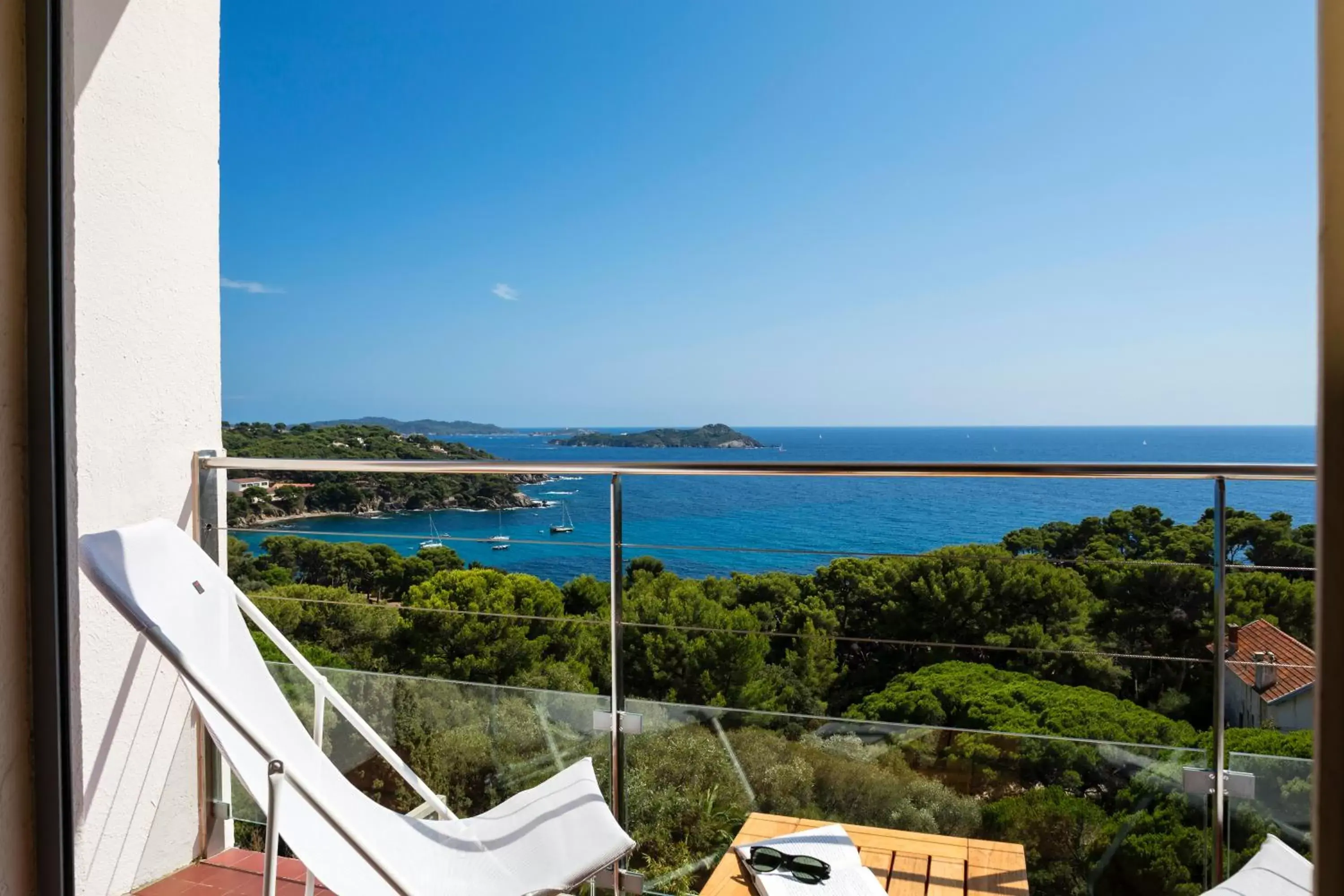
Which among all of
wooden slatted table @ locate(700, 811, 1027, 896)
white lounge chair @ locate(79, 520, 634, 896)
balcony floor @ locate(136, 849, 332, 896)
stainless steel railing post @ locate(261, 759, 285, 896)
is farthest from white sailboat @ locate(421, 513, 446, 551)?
wooden slatted table @ locate(700, 811, 1027, 896)

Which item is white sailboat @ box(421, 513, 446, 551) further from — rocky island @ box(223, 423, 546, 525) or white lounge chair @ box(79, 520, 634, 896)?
white lounge chair @ box(79, 520, 634, 896)

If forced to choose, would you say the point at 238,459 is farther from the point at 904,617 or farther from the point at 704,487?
the point at 704,487

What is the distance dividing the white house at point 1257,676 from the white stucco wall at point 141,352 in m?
2.43

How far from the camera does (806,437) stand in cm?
5181

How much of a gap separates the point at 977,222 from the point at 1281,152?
37.0ft

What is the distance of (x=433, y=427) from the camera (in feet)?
99.3

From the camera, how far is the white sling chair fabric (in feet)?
4.79

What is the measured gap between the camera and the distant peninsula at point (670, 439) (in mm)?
35156

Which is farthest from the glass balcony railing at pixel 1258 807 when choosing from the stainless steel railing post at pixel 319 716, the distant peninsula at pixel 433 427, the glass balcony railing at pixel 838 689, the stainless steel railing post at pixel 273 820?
the distant peninsula at pixel 433 427

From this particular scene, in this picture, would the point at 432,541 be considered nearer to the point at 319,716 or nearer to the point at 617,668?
the point at 319,716

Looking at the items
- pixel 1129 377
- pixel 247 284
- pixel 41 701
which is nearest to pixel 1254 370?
pixel 1129 377

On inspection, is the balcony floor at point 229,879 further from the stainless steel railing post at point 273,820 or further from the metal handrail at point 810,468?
the metal handrail at point 810,468

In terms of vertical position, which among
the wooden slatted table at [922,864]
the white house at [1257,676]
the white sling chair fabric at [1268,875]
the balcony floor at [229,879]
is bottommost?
the balcony floor at [229,879]

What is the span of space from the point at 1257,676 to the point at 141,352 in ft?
8.95
